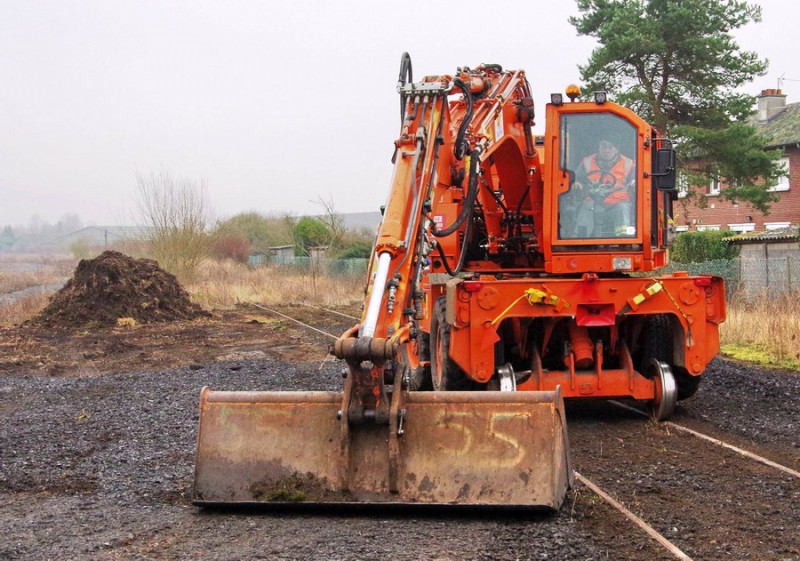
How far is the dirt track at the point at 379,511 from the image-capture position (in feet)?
14.3

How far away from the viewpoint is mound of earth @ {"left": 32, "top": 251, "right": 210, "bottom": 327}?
2109 cm

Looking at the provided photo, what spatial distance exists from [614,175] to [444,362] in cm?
223

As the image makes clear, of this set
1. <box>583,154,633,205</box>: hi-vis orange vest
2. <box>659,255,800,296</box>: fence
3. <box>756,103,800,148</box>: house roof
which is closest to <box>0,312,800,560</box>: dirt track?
<box>583,154,633,205</box>: hi-vis orange vest

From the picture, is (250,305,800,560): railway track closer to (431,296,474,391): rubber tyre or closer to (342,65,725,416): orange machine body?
(342,65,725,416): orange machine body

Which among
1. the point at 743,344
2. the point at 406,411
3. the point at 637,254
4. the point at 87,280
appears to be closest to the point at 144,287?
the point at 87,280

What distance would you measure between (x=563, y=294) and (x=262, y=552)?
3977 millimetres

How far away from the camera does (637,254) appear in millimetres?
7930

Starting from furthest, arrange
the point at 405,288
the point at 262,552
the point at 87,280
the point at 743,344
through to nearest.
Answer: the point at 87,280, the point at 743,344, the point at 405,288, the point at 262,552

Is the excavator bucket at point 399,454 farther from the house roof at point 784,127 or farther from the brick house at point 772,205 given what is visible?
the house roof at point 784,127

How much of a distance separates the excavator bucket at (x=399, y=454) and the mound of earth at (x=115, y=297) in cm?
1671

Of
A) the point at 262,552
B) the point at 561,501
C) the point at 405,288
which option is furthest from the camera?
the point at 405,288

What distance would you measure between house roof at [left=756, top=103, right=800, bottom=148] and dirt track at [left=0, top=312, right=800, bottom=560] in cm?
2368

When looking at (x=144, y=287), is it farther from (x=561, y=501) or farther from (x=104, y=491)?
(x=561, y=501)

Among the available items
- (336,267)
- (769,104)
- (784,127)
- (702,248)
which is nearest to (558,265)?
(702,248)
